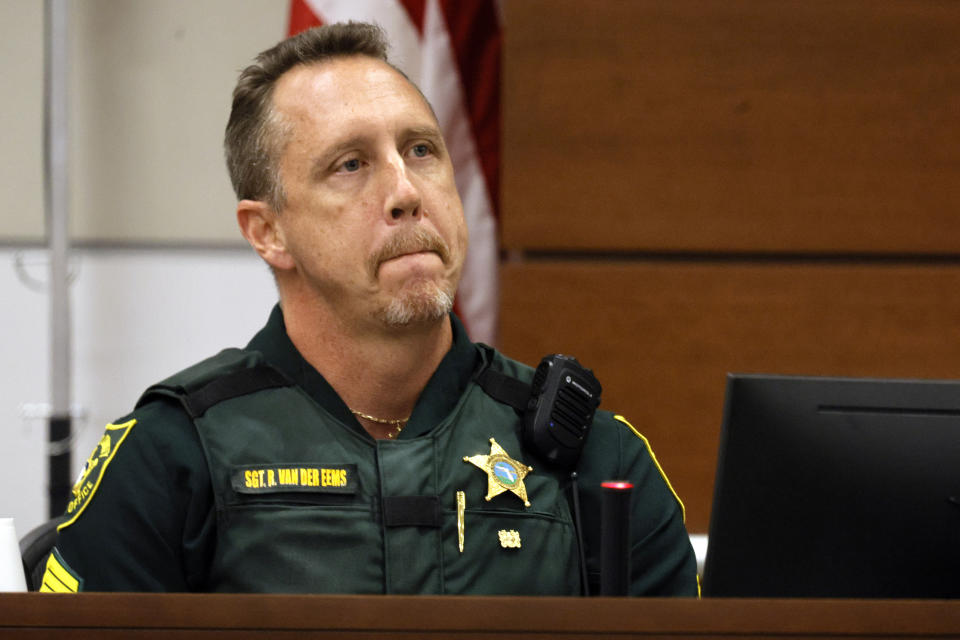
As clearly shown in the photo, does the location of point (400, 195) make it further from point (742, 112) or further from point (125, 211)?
point (125, 211)

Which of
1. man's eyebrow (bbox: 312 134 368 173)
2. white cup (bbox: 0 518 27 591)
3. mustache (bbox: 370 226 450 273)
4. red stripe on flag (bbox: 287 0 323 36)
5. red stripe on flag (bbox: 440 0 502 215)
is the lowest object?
white cup (bbox: 0 518 27 591)

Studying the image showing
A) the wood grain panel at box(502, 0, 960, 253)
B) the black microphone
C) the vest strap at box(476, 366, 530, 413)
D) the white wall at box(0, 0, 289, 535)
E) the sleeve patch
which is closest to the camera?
the black microphone

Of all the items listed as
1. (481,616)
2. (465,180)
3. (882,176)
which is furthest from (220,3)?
(481,616)

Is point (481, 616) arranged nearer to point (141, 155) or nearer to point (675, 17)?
point (675, 17)

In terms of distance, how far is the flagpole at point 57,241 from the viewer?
2.58m

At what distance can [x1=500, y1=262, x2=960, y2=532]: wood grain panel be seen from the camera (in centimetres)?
244

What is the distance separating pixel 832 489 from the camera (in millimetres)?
1065

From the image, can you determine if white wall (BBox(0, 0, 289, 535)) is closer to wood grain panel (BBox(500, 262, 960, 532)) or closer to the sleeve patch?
wood grain panel (BBox(500, 262, 960, 532))

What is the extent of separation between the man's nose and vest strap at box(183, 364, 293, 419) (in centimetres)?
26

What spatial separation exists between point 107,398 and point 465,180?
106cm

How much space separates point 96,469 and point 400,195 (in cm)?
51

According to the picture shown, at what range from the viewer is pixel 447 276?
4.97 ft

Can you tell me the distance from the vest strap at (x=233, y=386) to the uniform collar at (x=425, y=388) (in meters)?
0.02

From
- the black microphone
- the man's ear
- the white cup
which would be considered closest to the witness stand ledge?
the black microphone
